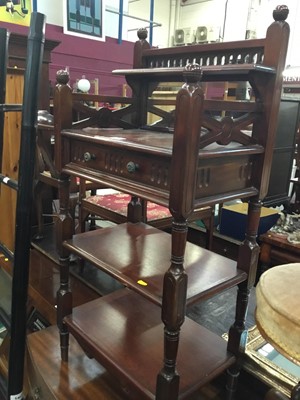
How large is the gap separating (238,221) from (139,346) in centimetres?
162

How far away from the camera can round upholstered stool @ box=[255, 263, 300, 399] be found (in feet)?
2.22

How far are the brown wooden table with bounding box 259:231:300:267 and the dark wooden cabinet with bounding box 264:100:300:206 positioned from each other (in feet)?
2.66

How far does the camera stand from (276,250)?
2.35 meters

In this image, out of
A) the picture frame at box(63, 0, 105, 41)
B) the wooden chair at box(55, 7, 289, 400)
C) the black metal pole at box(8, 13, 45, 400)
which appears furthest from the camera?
the picture frame at box(63, 0, 105, 41)

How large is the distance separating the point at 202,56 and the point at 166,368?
38.6 inches

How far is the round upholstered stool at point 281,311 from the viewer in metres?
0.68

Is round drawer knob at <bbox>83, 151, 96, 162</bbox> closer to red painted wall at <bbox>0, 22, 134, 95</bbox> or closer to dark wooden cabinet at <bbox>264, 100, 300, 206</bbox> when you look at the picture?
dark wooden cabinet at <bbox>264, 100, 300, 206</bbox>

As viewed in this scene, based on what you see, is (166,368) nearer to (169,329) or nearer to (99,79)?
(169,329)

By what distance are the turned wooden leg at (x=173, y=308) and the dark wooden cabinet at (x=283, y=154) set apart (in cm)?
240

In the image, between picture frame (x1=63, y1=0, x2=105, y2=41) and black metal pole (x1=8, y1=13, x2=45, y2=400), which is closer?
black metal pole (x1=8, y1=13, x2=45, y2=400)

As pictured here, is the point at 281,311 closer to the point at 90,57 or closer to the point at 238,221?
the point at 238,221

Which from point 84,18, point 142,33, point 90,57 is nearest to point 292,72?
point 90,57

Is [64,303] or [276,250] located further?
[276,250]

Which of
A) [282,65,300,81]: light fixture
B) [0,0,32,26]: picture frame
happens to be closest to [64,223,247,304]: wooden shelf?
[0,0,32,26]: picture frame
